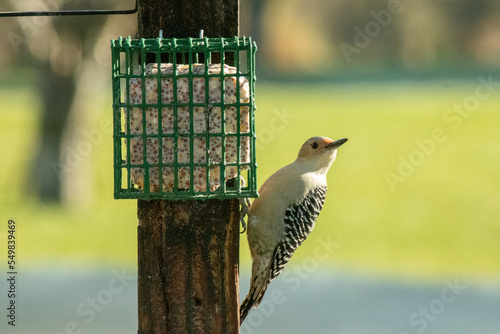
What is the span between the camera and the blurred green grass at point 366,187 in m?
18.5

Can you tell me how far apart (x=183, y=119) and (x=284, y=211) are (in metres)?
1.93

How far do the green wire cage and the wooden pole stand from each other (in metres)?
0.11

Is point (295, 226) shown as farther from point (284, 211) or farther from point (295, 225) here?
point (284, 211)

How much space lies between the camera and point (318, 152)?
6.19 meters

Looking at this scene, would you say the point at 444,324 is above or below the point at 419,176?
below

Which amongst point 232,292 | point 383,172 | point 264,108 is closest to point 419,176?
point 383,172

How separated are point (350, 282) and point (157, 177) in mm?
12097

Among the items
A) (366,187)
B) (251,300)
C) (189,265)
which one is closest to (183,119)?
(189,265)

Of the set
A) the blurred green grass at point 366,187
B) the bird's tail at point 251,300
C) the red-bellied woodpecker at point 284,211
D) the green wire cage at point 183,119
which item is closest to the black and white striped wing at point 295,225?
the red-bellied woodpecker at point 284,211

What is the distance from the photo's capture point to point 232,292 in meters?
4.33

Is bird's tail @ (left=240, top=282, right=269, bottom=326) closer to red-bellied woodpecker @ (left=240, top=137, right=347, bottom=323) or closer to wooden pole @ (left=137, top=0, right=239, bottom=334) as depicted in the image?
red-bellied woodpecker @ (left=240, top=137, right=347, bottom=323)

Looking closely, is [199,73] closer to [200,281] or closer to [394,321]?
[200,281]

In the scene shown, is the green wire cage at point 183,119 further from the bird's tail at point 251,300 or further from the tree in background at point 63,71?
the tree in background at point 63,71

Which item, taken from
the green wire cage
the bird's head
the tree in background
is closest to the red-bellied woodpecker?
the bird's head
